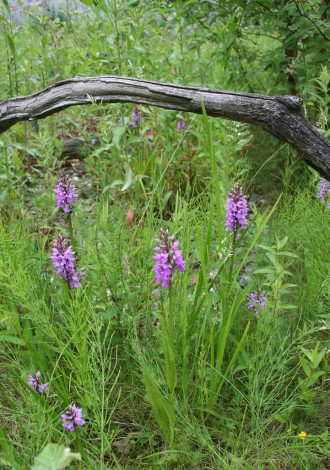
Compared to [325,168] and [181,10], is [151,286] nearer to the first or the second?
[325,168]

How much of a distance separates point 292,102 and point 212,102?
0.34m

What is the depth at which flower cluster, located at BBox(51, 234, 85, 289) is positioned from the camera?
1785mm

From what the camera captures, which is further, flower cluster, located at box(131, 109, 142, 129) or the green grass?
flower cluster, located at box(131, 109, 142, 129)

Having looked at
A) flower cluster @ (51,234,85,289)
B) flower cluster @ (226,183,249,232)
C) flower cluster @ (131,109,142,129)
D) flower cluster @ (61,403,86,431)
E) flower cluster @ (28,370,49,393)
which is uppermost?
flower cluster @ (131,109,142,129)

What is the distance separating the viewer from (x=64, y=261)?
1789mm

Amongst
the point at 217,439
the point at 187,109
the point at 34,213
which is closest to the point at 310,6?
the point at 187,109

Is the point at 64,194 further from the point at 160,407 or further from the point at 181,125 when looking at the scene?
the point at 181,125

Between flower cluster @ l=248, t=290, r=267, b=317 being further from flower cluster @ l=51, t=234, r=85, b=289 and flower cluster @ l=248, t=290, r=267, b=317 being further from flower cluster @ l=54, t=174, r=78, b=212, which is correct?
flower cluster @ l=54, t=174, r=78, b=212

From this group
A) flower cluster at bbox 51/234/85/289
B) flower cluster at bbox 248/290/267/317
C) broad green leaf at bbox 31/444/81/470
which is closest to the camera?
broad green leaf at bbox 31/444/81/470

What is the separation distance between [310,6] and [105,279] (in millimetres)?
2385

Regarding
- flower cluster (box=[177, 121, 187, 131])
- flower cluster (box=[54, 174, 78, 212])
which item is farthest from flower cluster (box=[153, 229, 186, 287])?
flower cluster (box=[177, 121, 187, 131])

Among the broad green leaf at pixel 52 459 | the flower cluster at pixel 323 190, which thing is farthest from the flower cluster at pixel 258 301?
the broad green leaf at pixel 52 459

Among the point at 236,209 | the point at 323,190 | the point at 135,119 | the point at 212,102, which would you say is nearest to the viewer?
the point at 236,209

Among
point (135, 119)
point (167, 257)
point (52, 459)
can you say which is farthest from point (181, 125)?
point (52, 459)
